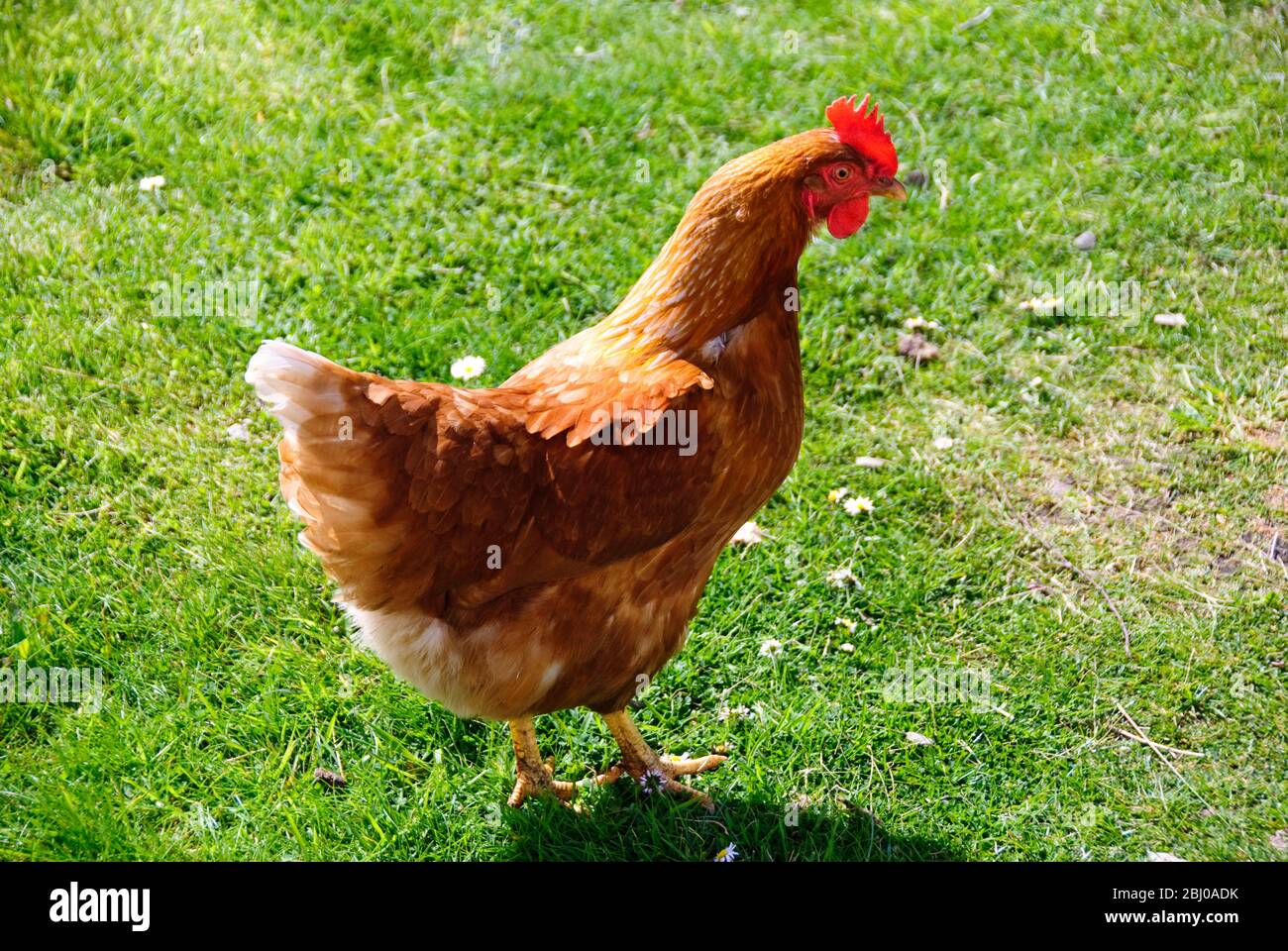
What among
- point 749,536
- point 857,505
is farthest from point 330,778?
point 857,505

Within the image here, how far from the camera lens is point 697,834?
3604mm

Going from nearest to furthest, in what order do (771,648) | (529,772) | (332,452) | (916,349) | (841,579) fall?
(332,452), (529,772), (771,648), (841,579), (916,349)

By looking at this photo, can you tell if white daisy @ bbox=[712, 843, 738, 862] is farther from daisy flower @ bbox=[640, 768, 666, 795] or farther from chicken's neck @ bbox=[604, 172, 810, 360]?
chicken's neck @ bbox=[604, 172, 810, 360]

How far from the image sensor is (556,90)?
6293 millimetres

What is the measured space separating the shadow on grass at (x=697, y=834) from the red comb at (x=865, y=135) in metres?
2.05

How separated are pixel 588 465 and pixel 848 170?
3.97 feet

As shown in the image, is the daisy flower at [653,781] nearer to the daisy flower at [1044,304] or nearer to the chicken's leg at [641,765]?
the chicken's leg at [641,765]

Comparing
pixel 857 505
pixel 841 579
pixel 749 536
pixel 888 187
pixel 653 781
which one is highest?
pixel 888 187

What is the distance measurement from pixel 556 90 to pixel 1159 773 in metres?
4.57

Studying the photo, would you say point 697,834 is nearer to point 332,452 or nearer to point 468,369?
point 332,452

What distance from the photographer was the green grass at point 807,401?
3.69 meters

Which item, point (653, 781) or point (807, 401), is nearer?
point (653, 781)

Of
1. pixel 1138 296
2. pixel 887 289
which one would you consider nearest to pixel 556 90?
pixel 887 289

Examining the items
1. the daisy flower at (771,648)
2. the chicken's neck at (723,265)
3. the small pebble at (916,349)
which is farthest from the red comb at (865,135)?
the small pebble at (916,349)
